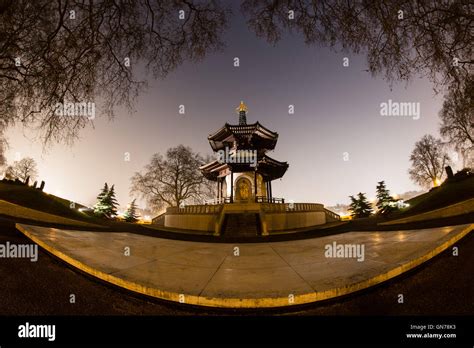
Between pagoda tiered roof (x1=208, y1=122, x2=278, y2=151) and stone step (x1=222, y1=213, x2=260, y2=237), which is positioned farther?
pagoda tiered roof (x1=208, y1=122, x2=278, y2=151)

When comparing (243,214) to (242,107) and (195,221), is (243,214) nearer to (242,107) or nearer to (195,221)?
(195,221)

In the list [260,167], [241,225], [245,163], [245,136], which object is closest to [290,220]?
[241,225]

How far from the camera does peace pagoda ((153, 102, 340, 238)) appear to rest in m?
15.6

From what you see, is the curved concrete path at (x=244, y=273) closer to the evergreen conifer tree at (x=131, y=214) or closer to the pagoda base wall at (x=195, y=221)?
the pagoda base wall at (x=195, y=221)

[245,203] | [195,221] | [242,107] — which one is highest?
[242,107]

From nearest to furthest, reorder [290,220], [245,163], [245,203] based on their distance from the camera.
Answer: [290,220] → [245,203] → [245,163]

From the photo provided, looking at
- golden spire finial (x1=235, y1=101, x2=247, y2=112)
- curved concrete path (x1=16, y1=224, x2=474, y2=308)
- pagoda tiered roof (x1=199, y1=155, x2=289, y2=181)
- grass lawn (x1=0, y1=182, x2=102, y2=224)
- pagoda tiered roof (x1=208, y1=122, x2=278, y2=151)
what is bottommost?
curved concrete path (x1=16, y1=224, x2=474, y2=308)

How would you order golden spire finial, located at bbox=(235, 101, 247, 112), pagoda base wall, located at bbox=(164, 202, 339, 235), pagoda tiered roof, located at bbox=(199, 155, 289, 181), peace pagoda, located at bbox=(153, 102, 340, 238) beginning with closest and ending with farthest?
1. peace pagoda, located at bbox=(153, 102, 340, 238)
2. pagoda base wall, located at bbox=(164, 202, 339, 235)
3. pagoda tiered roof, located at bbox=(199, 155, 289, 181)
4. golden spire finial, located at bbox=(235, 101, 247, 112)

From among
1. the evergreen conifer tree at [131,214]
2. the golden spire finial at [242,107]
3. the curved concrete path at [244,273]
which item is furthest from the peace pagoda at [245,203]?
the curved concrete path at [244,273]

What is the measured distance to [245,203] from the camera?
19.7 meters

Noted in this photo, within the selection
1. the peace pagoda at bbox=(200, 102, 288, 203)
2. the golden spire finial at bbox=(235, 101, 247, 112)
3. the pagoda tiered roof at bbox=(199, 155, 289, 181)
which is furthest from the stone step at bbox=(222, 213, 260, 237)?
the golden spire finial at bbox=(235, 101, 247, 112)

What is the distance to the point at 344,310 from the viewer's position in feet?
8.30

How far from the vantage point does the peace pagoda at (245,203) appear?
15580mm

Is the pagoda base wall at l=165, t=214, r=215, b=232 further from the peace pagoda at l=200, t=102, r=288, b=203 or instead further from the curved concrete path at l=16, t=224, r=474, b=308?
the curved concrete path at l=16, t=224, r=474, b=308
